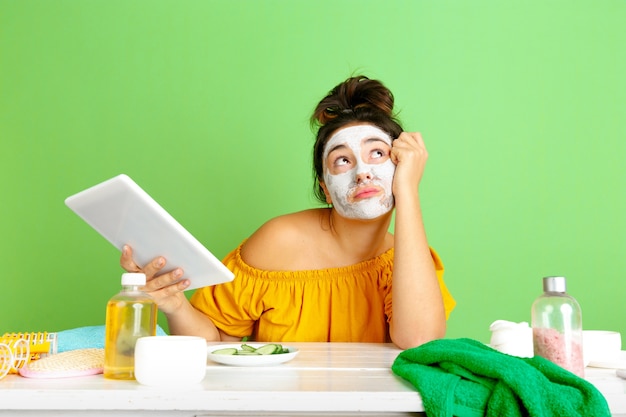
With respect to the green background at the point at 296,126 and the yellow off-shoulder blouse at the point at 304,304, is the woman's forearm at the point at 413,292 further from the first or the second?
the green background at the point at 296,126

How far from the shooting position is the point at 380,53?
2.30 m

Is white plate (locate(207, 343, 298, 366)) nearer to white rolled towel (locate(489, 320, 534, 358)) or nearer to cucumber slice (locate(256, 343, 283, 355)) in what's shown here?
cucumber slice (locate(256, 343, 283, 355))

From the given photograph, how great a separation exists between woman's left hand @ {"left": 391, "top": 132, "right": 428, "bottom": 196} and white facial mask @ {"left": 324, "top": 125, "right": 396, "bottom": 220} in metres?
0.04

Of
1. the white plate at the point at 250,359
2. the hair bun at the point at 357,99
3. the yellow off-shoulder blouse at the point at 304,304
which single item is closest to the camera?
the white plate at the point at 250,359

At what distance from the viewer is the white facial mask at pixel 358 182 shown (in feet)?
4.73

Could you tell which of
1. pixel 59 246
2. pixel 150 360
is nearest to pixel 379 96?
pixel 150 360

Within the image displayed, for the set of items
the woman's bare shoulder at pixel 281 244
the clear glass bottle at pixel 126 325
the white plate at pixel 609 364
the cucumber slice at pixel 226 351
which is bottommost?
the white plate at pixel 609 364

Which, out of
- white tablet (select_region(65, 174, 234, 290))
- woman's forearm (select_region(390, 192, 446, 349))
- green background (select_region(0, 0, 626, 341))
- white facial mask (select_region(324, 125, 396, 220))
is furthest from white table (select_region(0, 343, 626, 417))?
green background (select_region(0, 0, 626, 341))

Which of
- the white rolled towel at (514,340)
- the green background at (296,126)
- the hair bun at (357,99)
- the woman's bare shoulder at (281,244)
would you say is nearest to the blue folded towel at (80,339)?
the woman's bare shoulder at (281,244)

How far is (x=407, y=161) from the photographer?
142cm

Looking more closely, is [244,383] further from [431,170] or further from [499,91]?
[499,91]

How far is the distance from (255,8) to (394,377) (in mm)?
1814

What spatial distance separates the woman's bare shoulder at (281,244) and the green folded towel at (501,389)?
83 centimetres

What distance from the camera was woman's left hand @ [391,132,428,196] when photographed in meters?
1.39
